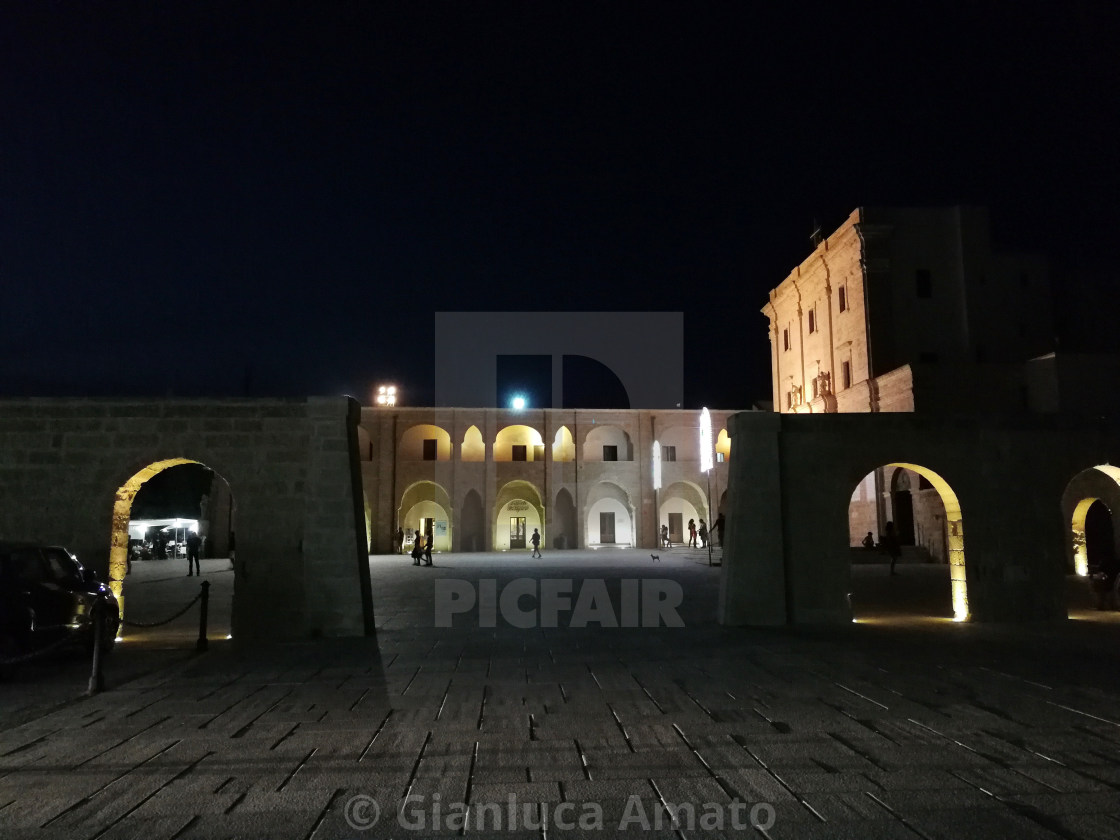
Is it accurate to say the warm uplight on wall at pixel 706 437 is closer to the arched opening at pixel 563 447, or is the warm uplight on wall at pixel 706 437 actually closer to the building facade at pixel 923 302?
the building facade at pixel 923 302

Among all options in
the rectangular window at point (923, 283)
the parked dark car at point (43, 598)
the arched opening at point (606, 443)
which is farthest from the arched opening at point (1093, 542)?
the arched opening at point (606, 443)

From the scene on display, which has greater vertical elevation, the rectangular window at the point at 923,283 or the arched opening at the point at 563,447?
the rectangular window at the point at 923,283

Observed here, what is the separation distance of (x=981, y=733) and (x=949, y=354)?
28650 mm

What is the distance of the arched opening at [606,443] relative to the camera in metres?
41.8

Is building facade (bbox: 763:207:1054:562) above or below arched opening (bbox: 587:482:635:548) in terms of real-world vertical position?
above

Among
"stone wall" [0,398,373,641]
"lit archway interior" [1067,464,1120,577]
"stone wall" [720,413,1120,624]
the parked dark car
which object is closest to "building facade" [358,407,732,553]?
"lit archway interior" [1067,464,1120,577]

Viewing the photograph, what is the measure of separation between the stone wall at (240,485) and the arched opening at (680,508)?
103 ft

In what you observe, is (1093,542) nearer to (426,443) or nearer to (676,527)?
(676,527)

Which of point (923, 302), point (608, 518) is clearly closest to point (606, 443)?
point (608, 518)

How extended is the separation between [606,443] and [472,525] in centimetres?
900

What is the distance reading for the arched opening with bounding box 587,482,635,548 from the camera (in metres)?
41.8

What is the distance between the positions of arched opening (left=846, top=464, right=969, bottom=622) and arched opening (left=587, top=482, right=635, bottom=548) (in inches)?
560
